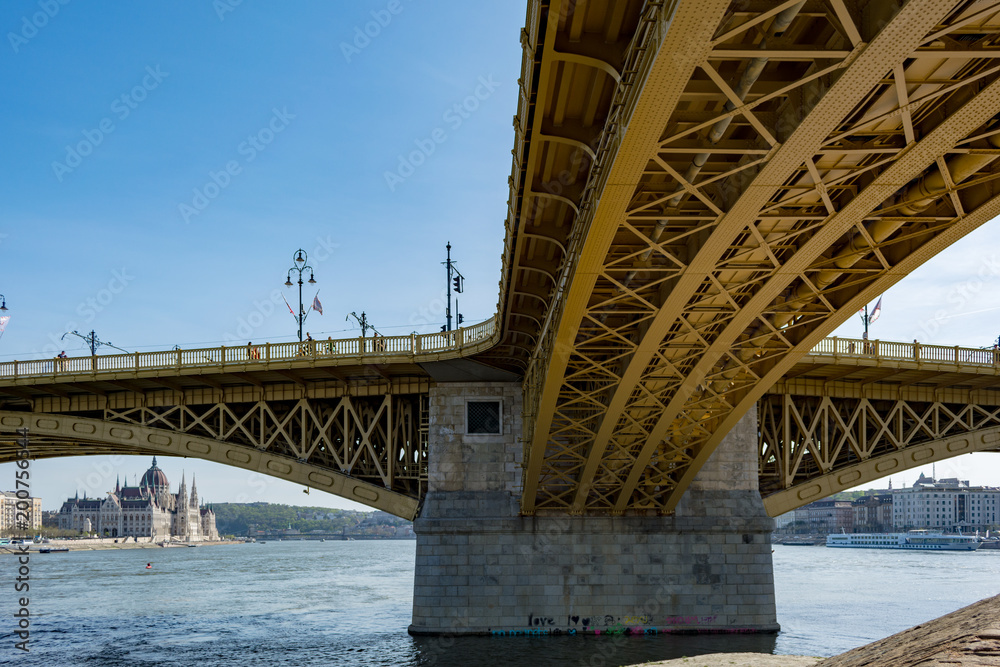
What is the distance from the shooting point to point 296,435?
3575cm

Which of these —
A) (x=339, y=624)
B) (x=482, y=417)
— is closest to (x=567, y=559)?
(x=482, y=417)

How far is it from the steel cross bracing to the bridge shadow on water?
753cm

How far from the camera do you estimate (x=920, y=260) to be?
15.1 meters

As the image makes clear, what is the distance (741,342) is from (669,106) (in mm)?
10968

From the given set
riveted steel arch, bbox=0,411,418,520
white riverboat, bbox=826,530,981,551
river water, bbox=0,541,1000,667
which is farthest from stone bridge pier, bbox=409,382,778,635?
white riverboat, bbox=826,530,981,551

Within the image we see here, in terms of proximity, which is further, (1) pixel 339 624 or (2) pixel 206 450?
(1) pixel 339 624

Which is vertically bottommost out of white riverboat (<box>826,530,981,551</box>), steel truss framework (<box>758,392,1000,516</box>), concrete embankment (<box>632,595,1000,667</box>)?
white riverboat (<box>826,530,981,551</box>)

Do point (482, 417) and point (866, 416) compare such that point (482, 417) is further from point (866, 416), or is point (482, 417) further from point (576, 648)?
point (866, 416)

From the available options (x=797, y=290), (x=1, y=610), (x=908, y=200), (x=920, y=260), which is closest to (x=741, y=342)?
(x=797, y=290)

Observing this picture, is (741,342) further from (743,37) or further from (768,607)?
(768,607)

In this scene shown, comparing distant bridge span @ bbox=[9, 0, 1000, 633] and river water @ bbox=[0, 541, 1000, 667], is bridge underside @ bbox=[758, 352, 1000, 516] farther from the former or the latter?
river water @ bbox=[0, 541, 1000, 667]

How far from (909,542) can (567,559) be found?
115272 mm

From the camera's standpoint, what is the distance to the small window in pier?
99.9 feet

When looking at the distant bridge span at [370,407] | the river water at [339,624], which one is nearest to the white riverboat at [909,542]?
the river water at [339,624]
